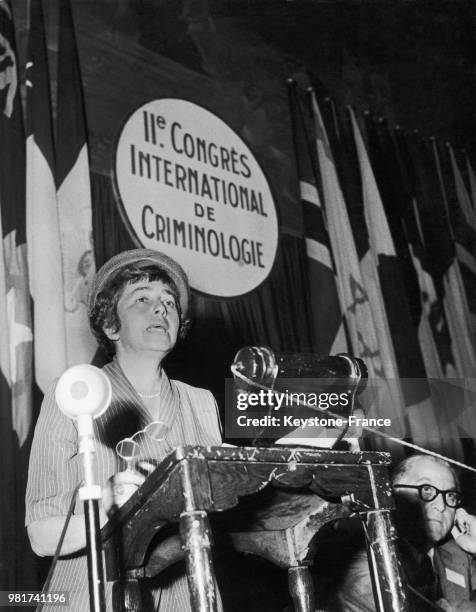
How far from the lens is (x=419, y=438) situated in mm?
3959

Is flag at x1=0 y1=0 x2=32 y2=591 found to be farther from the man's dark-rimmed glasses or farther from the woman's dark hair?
the man's dark-rimmed glasses

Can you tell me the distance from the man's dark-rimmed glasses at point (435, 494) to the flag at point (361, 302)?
2.48 ft

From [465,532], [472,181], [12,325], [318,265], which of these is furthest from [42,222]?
[472,181]

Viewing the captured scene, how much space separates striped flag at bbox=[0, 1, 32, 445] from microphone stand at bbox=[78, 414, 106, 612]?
1.59 meters

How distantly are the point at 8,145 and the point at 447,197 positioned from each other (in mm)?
3094

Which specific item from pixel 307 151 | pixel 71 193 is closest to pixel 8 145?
pixel 71 193

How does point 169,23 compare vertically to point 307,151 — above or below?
above

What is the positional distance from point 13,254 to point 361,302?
6.82 ft

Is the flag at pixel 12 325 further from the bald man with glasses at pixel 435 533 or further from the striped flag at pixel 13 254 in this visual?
the bald man with glasses at pixel 435 533

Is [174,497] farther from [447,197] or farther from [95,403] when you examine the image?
[447,197]

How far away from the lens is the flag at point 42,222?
2.85 metres

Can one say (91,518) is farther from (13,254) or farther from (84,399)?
(13,254)

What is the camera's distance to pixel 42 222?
3.00 m

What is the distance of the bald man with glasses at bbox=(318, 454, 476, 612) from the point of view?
2793 mm
